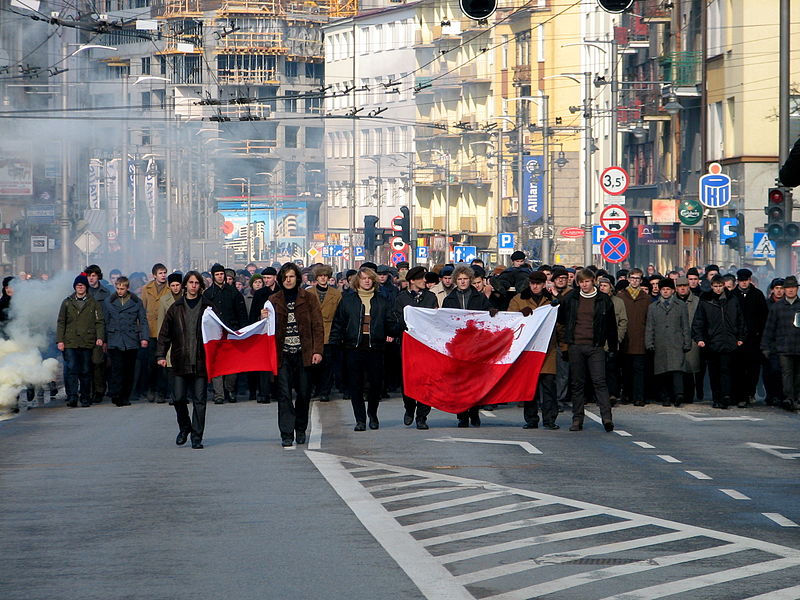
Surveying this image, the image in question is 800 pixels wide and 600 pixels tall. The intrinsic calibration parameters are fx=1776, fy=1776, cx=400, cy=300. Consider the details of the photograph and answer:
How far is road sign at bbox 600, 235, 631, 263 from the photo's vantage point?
35.6 metres

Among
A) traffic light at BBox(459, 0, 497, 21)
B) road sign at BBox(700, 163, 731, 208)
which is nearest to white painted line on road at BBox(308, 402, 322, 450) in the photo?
traffic light at BBox(459, 0, 497, 21)

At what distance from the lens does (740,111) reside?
161 ft

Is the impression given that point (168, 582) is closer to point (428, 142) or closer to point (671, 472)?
point (671, 472)

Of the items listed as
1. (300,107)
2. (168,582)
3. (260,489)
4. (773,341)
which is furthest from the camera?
(300,107)

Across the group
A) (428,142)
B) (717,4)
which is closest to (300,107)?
(428,142)

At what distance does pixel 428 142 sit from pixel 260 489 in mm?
99569

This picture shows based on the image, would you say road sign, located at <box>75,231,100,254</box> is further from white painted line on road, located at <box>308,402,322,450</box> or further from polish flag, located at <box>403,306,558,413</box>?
polish flag, located at <box>403,306,558,413</box>

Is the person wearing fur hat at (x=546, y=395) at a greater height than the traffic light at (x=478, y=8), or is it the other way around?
the traffic light at (x=478, y=8)

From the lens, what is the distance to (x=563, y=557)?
10.6m

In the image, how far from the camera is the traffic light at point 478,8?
2014 cm

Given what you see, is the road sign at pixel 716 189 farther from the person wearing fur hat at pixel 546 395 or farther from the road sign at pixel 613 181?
the person wearing fur hat at pixel 546 395

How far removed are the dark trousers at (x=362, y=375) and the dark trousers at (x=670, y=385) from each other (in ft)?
18.6

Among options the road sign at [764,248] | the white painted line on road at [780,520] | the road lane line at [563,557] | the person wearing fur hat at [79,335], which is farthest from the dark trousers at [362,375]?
the road sign at [764,248]

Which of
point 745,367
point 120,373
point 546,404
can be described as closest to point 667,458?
point 546,404
